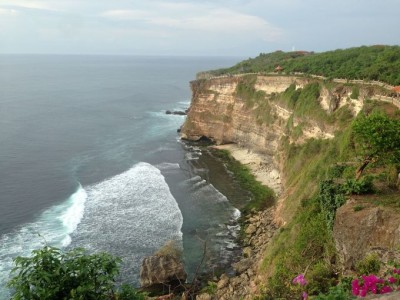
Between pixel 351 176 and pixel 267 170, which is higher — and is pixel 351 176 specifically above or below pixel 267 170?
above

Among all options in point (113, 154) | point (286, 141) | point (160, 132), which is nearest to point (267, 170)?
point (286, 141)

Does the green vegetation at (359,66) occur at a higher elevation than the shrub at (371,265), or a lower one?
higher

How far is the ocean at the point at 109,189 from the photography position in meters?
37.5

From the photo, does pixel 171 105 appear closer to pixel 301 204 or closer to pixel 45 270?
pixel 301 204

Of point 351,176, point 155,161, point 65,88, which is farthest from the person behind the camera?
point 65,88

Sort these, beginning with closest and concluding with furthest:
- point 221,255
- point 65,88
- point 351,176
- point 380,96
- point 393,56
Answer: point 351,176
point 221,255
point 380,96
point 393,56
point 65,88

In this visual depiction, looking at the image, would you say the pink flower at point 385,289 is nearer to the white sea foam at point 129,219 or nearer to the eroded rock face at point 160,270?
the eroded rock face at point 160,270

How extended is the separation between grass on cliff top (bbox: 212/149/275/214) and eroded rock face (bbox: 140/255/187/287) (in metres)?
14.4

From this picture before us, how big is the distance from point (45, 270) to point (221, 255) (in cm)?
2680

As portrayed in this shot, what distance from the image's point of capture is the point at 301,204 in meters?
32.8

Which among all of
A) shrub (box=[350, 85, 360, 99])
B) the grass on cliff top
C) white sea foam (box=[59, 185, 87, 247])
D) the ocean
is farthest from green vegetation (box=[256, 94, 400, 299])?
white sea foam (box=[59, 185, 87, 247])

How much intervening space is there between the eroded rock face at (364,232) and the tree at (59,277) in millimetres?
12139

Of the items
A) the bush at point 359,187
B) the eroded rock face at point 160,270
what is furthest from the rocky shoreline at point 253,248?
the bush at point 359,187

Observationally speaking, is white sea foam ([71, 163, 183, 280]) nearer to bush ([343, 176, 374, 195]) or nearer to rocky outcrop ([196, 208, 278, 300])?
rocky outcrop ([196, 208, 278, 300])
